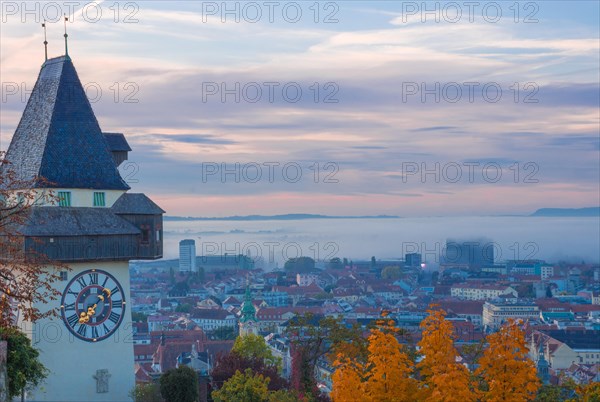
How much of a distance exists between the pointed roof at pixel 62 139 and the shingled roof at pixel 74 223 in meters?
0.62

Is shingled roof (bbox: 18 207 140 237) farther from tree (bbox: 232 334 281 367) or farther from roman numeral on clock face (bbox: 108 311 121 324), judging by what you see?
tree (bbox: 232 334 281 367)

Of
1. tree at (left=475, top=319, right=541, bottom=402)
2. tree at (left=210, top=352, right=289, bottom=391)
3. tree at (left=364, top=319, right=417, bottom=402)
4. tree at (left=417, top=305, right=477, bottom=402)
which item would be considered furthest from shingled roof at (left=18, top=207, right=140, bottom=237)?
tree at (left=475, top=319, right=541, bottom=402)

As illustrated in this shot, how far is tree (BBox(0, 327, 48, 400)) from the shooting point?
2020 centimetres

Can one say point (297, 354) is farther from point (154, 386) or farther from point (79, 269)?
point (79, 269)

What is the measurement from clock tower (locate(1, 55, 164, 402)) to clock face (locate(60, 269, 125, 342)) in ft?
0.07

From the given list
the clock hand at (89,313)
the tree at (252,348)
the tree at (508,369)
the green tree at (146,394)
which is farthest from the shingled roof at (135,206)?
the tree at (508,369)

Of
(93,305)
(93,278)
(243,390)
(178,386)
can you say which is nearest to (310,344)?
(243,390)

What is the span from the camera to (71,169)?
24.6m

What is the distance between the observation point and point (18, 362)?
801 inches

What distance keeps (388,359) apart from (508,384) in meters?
1.44

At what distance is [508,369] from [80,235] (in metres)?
12.9

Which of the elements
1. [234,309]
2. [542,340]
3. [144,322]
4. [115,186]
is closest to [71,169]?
[115,186]

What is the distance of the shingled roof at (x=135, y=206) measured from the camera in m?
24.7

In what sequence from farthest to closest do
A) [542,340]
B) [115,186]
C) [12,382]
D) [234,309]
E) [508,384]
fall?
[234,309]
[542,340]
[115,186]
[12,382]
[508,384]
